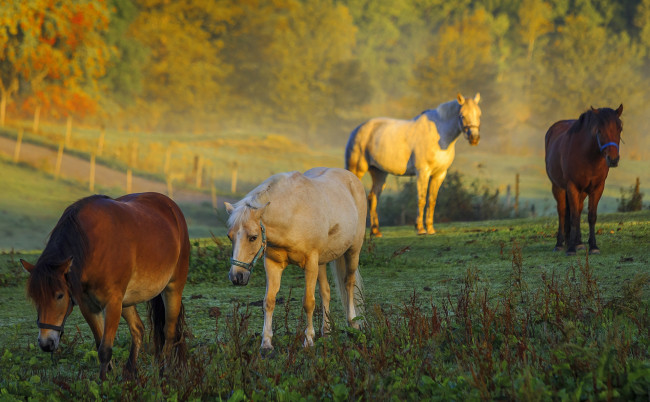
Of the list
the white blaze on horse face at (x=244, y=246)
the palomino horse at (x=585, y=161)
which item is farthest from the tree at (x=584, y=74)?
the white blaze on horse face at (x=244, y=246)

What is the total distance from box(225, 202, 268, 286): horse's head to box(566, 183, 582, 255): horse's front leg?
6.67 meters

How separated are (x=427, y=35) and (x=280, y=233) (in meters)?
68.4

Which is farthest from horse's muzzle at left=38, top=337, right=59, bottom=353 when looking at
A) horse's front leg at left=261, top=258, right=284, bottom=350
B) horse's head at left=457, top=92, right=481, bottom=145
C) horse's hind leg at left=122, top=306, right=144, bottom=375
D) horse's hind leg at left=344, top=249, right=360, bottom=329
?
horse's head at left=457, top=92, right=481, bottom=145

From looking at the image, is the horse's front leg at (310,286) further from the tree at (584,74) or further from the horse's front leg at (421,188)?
the tree at (584,74)

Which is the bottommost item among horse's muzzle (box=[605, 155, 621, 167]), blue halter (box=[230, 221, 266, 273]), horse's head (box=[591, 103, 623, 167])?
blue halter (box=[230, 221, 266, 273])

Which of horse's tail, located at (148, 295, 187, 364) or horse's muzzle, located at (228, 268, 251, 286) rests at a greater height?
horse's muzzle, located at (228, 268, 251, 286)

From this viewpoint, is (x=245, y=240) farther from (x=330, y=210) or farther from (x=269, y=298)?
(x=330, y=210)

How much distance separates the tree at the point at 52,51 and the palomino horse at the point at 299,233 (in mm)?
33730

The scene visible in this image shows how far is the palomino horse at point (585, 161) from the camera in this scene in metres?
10.6

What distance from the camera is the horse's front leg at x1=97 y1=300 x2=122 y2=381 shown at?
17.5 feet

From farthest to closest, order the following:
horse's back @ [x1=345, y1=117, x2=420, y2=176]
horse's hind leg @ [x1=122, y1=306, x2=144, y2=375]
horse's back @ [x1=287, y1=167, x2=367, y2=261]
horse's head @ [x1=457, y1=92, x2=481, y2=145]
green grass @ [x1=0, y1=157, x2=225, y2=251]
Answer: green grass @ [x1=0, y1=157, x2=225, y2=251] < horse's back @ [x1=345, y1=117, x2=420, y2=176] < horse's head @ [x1=457, y1=92, x2=481, y2=145] < horse's back @ [x1=287, y1=167, x2=367, y2=261] < horse's hind leg @ [x1=122, y1=306, x2=144, y2=375]

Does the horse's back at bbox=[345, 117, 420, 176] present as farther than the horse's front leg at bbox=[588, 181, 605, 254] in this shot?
Yes

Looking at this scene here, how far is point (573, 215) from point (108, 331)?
824 centimetres

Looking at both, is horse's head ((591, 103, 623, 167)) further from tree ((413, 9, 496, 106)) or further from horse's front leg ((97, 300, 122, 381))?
tree ((413, 9, 496, 106))
